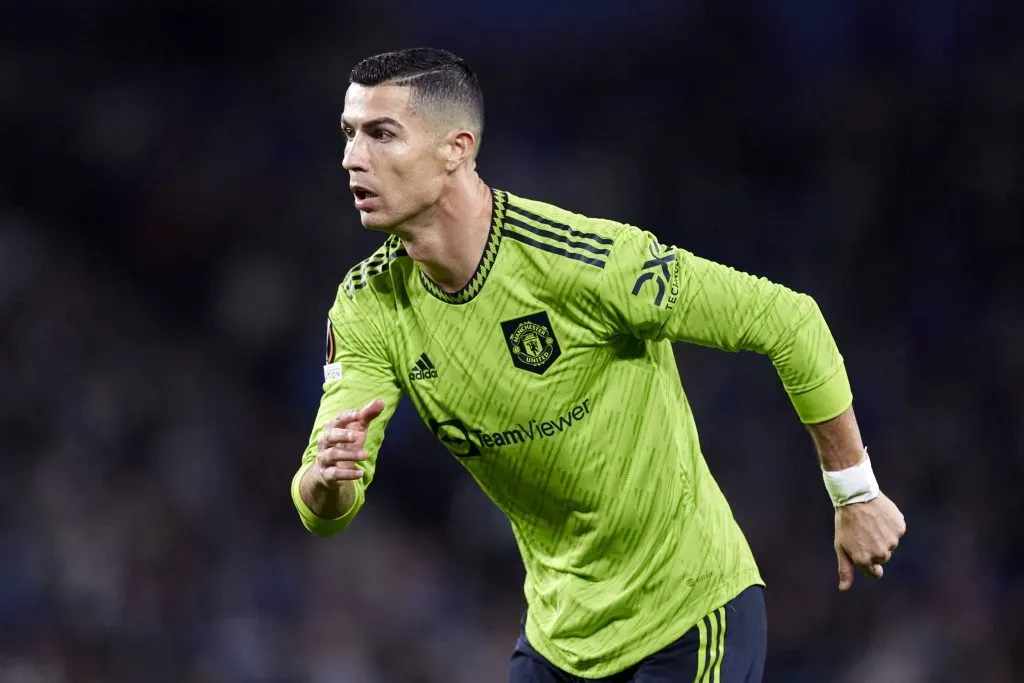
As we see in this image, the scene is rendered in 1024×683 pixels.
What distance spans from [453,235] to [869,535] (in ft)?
4.32

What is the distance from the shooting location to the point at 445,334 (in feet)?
10.8

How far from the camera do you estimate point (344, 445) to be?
9.37 ft

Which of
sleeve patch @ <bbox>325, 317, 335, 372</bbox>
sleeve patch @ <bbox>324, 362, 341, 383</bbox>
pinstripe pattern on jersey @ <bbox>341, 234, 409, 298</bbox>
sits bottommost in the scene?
sleeve patch @ <bbox>324, 362, 341, 383</bbox>

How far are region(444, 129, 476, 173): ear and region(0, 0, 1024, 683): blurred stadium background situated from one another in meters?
3.89

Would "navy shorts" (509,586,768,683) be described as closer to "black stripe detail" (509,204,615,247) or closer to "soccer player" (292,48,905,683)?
"soccer player" (292,48,905,683)

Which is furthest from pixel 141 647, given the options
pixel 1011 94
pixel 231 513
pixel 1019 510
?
pixel 1011 94

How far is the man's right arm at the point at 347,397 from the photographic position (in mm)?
3135

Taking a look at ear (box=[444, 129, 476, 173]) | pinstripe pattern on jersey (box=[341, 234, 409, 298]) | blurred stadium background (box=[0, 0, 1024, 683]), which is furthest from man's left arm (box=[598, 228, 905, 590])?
blurred stadium background (box=[0, 0, 1024, 683])

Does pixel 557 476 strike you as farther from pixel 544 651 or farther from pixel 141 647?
pixel 141 647

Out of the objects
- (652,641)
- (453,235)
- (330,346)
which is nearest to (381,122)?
(453,235)

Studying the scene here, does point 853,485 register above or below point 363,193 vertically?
below

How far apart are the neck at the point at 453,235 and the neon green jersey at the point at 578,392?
0.03 meters

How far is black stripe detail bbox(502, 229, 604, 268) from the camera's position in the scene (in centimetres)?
315

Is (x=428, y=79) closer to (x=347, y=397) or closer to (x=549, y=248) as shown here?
(x=549, y=248)
